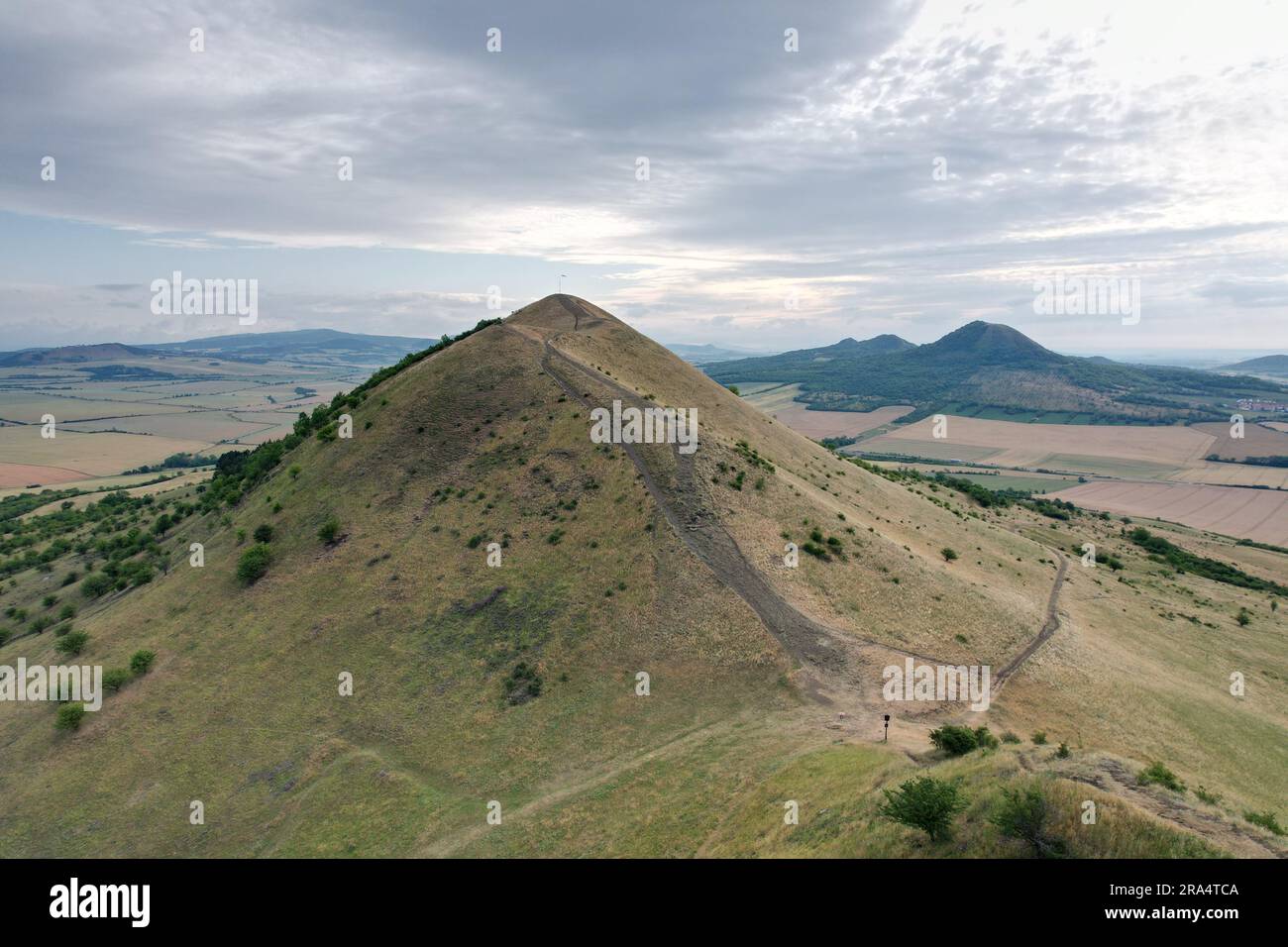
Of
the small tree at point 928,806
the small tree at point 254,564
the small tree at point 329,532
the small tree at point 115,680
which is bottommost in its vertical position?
the small tree at point 115,680

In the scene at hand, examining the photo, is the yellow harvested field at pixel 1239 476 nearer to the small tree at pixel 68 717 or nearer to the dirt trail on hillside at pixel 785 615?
the dirt trail on hillside at pixel 785 615

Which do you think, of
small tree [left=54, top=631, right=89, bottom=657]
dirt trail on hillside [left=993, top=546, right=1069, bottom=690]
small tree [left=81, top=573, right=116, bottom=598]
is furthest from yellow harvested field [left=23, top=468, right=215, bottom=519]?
dirt trail on hillside [left=993, top=546, right=1069, bottom=690]

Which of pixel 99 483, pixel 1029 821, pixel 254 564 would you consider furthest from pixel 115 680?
pixel 99 483

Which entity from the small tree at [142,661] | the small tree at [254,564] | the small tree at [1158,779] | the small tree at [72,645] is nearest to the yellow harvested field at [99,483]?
the small tree at [72,645]

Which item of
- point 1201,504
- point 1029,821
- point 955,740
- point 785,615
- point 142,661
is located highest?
point 785,615

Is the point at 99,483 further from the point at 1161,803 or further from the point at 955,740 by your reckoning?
the point at 1161,803

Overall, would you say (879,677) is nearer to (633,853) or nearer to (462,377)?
(633,853)

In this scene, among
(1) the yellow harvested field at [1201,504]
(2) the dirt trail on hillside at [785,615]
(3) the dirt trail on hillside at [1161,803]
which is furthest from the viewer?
→ (1) the yellow harvested field at [1201,504]
